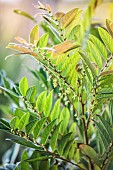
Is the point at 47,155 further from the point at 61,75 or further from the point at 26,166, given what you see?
the point at 61,75

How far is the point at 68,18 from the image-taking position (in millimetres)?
485

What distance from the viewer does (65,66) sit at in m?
0.50

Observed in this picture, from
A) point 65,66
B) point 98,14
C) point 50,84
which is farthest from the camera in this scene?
point 98,14

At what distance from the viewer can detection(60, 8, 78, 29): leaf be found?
48cm

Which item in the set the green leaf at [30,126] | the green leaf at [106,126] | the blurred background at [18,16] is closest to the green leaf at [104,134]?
the green leaf at [106,126]

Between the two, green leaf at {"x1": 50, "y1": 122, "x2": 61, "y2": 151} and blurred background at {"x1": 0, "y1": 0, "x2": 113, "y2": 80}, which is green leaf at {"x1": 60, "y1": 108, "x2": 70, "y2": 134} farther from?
blurred background at {"x1": 0, "y1": 0, "x2": 113, "y2": 80}

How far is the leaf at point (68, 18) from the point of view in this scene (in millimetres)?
482

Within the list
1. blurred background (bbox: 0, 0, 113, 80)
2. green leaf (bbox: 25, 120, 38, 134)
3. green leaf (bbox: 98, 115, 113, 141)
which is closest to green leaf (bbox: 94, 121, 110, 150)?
green leaf (bbox: 98, 115, 113, 141)

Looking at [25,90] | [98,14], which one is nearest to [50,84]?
[25,90]

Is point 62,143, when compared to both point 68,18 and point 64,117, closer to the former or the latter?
point 64,117

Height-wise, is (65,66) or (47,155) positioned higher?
(65,66)

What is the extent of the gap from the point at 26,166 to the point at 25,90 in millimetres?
147

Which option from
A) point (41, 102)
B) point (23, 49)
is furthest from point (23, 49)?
point (41, 102)

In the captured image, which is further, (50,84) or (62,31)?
(50,84)
